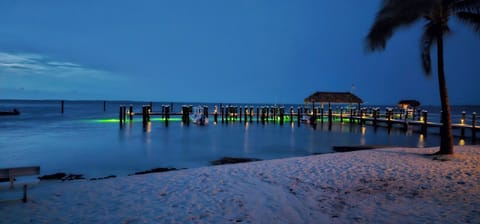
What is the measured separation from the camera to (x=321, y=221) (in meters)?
4.59

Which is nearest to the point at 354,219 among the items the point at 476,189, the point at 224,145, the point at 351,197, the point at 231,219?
the point at 351,197

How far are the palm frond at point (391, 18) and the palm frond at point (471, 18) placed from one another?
108 cm

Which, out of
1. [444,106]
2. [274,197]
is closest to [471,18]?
[444,106]

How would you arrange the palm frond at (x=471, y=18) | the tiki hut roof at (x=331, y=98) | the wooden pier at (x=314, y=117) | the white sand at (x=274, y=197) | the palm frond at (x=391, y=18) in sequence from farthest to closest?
the tiki hut roof at (x=331, y=98) → the wooden pier at (x=314, y=117) → the palm frond at (x=471, y=18) → the palm frond at (x=391, y=18) → the white sand at (x=274, y=197)

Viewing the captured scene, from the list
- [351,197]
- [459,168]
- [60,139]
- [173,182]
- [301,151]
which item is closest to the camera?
[351,197]

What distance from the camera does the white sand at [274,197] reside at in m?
4.74

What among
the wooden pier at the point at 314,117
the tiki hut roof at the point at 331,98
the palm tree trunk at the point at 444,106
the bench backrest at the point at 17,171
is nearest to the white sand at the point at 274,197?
the bench backrest at the point at 17,171

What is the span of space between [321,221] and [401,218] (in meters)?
1.12

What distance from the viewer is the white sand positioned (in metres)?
4.74

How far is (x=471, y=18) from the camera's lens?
31.4 ft

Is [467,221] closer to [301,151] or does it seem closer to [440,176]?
[440,176]

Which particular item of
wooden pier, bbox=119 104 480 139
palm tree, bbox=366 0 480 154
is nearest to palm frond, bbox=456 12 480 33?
palm tree, bbox=366 0 480 154

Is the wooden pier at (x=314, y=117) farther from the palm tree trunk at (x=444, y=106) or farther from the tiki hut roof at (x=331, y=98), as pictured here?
the palm tree trunk at (x=444, y=106)

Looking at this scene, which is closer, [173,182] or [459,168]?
[173,182]
